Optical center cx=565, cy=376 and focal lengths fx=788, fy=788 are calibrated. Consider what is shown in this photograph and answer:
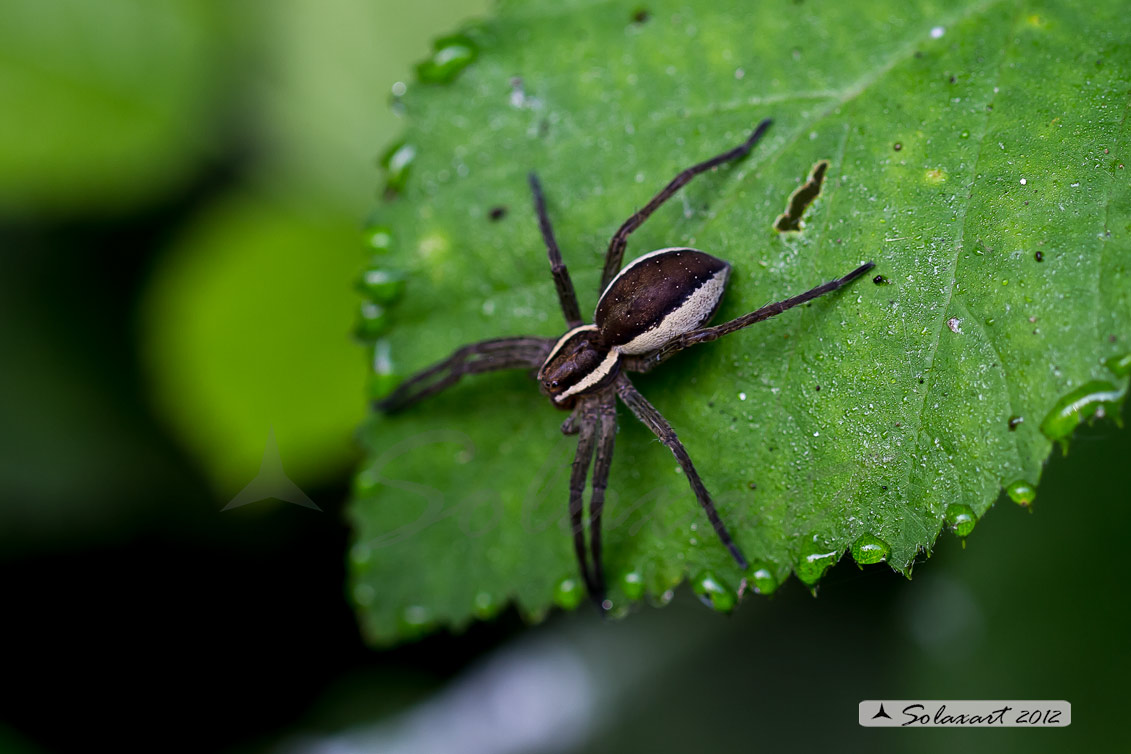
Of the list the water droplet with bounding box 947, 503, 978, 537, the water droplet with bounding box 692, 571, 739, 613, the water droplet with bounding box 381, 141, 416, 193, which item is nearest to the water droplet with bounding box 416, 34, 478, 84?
the water droplet with bounding box 381, 141, 416, 193

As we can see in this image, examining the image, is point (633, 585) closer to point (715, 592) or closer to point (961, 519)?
point (715, 592)

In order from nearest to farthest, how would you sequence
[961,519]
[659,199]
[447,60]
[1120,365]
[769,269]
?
1. [1120,365]
2. [961,519]
3. [769,269]
4. [659,199]
5. [447,60]

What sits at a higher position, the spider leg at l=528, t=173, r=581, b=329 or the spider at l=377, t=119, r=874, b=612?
the spider leg at l=528, t=173, r=581, b=329

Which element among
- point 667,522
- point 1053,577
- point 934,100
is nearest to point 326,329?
point 667,522

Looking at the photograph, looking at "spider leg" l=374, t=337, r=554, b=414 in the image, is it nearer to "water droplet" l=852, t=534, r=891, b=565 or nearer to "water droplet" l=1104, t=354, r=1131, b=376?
"water droplet" l=852, t=534, r=891, b=565
